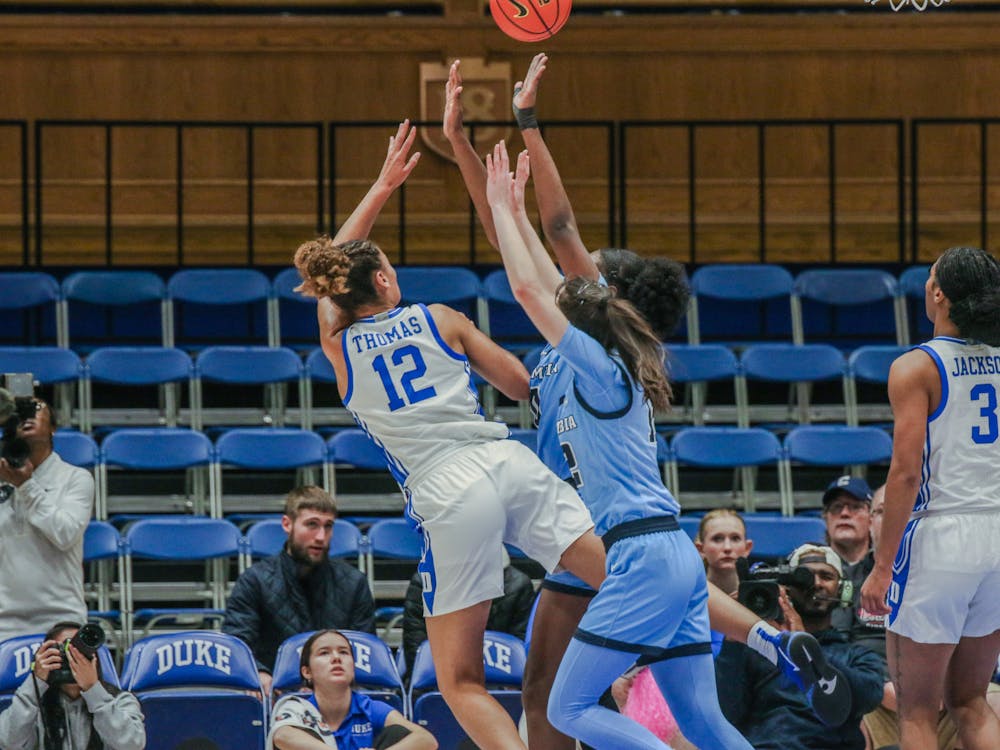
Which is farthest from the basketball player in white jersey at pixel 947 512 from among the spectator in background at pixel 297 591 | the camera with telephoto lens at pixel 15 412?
the camera with telephoto lens at pixel 15 412

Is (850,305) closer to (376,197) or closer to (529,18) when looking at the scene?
(529,18)

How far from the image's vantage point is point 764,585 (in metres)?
5.09

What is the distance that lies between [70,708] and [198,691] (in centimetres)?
61

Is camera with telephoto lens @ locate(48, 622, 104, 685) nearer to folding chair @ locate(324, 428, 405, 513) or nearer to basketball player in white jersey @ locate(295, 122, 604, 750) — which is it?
basketball player in white jersey @ locate(295, 122, 604, 750)

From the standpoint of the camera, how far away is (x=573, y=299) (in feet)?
15.0

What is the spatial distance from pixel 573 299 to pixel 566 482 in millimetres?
631

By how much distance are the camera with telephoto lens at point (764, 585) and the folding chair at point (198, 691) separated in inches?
96.4

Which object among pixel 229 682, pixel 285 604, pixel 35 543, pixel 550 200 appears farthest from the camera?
pixel 285 604

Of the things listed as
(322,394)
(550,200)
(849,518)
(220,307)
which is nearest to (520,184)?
(550,200)

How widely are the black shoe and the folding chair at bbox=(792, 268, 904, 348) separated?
5.98 metres

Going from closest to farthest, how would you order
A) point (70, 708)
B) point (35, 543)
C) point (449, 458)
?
point (449, 458) → point (70, 708) → point (35, 543)

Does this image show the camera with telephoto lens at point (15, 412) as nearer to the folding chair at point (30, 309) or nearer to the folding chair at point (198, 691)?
the folding chair at point (198, 691)

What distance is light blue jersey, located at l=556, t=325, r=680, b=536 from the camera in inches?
176

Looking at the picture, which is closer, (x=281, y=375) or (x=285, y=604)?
(x=285, y=604)
